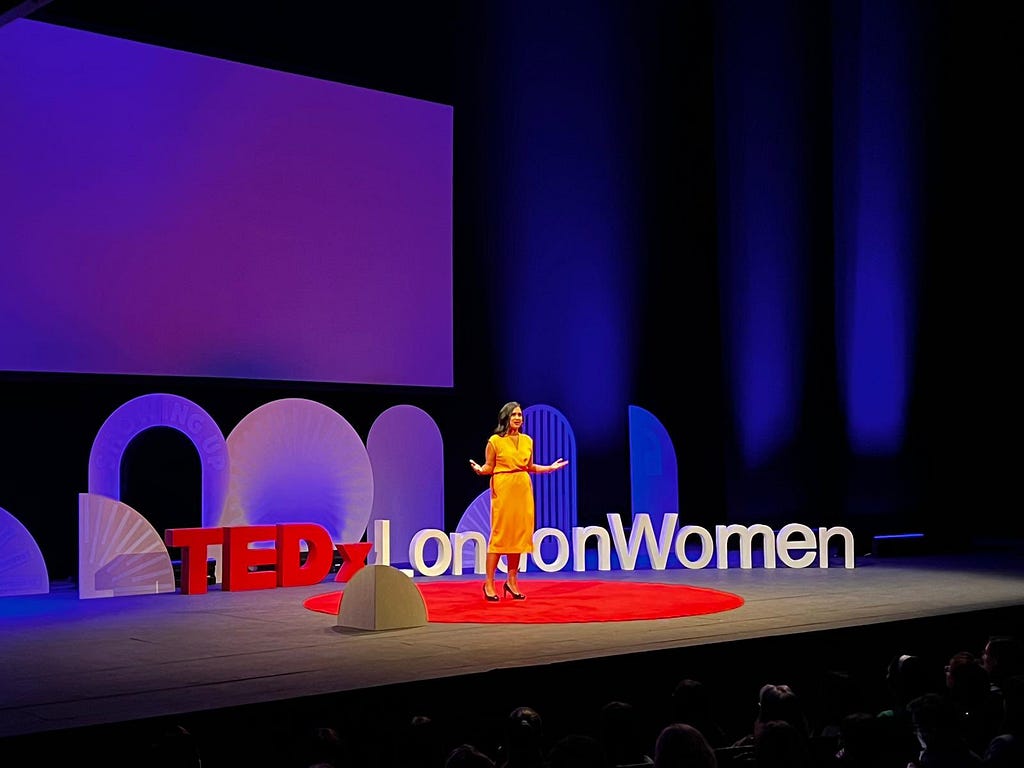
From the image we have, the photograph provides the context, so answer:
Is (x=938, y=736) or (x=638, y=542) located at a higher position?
(x=938, y=736)

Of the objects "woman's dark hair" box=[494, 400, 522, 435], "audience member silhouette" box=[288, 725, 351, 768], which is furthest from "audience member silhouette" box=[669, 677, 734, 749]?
"woman's dark hair" box=[494, 400, 522, 435]

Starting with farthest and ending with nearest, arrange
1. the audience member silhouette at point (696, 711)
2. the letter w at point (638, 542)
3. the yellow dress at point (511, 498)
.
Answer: the letter w at point (638, 542), the yellow dress at point (511, 498), the audience member silhouette at point (696, 711)

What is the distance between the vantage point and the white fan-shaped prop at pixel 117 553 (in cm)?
→ 760

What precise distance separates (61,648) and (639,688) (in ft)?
9.14

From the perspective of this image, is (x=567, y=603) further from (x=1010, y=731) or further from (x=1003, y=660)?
(x=1010, y=731)

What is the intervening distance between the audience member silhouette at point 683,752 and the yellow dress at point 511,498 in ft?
16.3

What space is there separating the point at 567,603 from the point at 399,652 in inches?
82.5

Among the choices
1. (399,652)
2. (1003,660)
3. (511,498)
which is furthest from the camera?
(511,498)

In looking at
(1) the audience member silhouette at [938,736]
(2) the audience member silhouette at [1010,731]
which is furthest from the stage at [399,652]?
(1) the audience member silhouette at [938,736]

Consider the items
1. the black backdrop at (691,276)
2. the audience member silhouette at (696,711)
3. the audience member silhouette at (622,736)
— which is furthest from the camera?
the black backdrop at (691,276)

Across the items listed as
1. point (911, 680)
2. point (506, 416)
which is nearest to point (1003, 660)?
point (911, 680)

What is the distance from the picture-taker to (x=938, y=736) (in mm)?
2412

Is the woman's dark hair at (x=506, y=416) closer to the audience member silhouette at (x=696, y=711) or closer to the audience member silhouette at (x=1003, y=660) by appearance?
the audience member silhouette at (x=1003, y=660)

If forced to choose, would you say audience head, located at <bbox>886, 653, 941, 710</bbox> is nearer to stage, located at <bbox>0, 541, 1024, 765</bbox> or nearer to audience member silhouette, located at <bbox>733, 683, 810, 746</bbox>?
audience member silhouette, located at <bbox>733, 683, 810, 746</bbox>
